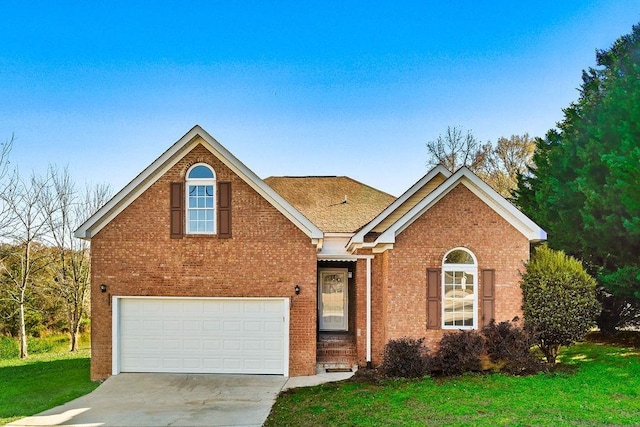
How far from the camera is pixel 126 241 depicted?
13445mm

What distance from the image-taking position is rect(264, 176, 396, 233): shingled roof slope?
1711cm

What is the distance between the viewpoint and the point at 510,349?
12148 millimetres

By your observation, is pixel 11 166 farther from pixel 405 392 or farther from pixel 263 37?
pixel 405 392

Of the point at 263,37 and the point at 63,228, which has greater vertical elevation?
the point at 263,37

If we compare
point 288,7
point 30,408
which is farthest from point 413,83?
point 30,408

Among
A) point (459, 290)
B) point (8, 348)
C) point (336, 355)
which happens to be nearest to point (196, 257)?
point (336, 355)

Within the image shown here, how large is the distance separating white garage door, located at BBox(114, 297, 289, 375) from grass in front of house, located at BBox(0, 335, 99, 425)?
4.95 feet

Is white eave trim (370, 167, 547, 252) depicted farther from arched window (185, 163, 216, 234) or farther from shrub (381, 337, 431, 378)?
arched window (185, 163, 216, 234)

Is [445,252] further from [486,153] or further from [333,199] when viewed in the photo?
[486,153]

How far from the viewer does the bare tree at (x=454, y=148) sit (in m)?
34.5

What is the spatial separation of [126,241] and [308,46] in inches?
444

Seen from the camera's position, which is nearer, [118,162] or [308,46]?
[308,46]

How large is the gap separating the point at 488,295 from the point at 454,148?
2406cm

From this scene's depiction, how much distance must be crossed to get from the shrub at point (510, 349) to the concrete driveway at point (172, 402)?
567 cm
